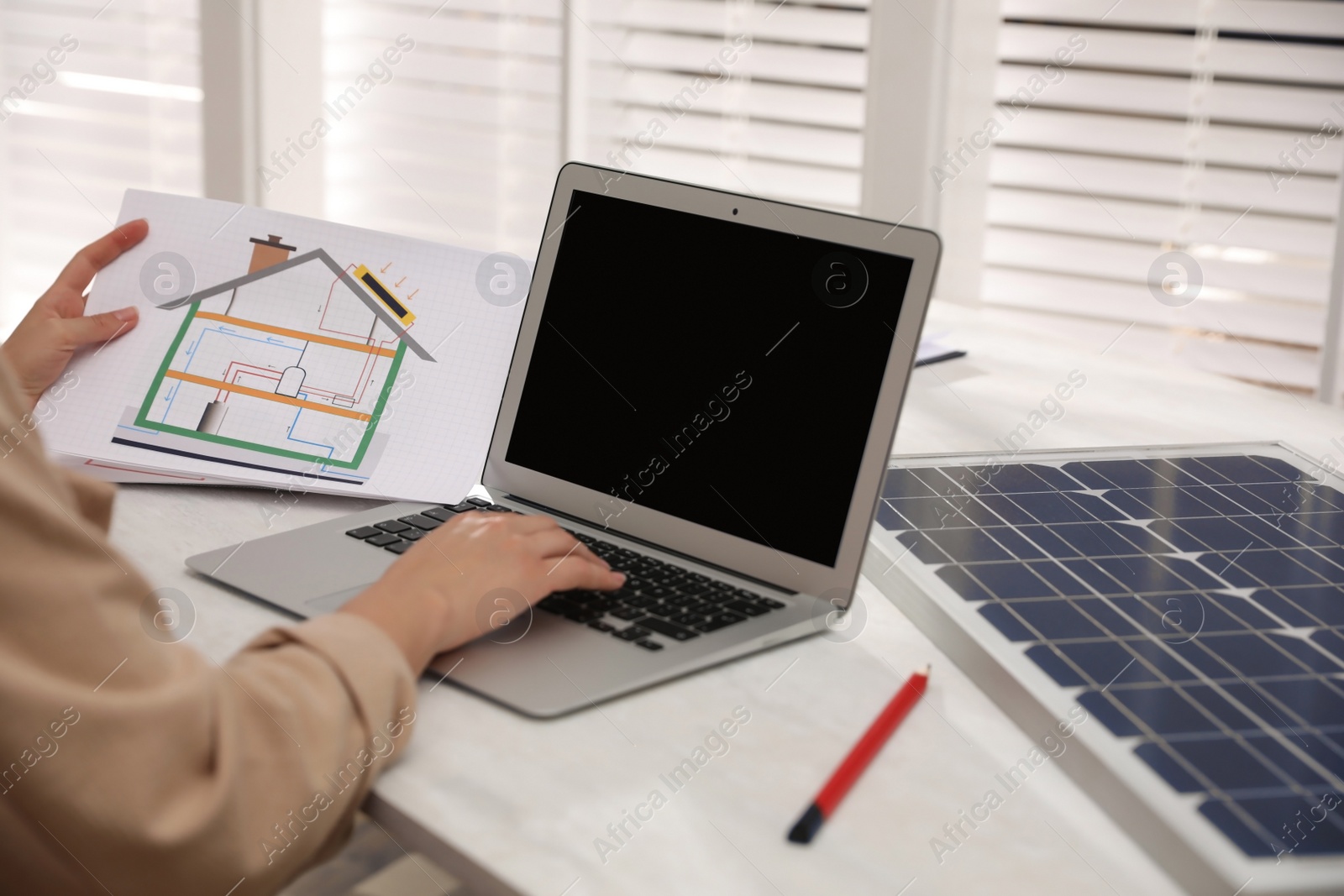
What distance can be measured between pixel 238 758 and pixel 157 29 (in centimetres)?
249

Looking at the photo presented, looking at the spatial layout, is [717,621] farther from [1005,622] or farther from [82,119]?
[82,119]

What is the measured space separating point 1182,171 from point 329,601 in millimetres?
1570

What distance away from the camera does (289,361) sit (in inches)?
39.9

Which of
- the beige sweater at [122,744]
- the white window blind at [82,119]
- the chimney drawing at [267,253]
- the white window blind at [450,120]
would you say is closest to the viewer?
the beige sweater at [122,744]

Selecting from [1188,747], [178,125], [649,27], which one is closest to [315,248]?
[1188,747]

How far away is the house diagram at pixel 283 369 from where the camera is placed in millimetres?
976

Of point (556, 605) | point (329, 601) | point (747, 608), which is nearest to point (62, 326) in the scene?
point (329, 601)

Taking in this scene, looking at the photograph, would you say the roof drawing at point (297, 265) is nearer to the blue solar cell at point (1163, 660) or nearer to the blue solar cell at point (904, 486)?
the blue solar cell at point (904, 486)

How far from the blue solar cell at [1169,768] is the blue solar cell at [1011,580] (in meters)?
0.18

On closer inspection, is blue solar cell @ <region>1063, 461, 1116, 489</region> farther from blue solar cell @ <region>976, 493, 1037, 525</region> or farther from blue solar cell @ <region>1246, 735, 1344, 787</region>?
blue solar cell @ <region>1246, 735, 1344, 787</region>

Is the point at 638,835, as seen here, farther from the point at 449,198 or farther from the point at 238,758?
the point at 449,198

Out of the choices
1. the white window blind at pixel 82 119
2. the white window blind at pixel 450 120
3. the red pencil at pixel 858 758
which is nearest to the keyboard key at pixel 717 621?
the red pencil at pixel 858 758

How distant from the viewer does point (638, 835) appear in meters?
0.53

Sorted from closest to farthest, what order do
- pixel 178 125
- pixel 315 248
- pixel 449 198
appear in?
pixel 315 248 → pixel 449 198 → pixel 178 125
